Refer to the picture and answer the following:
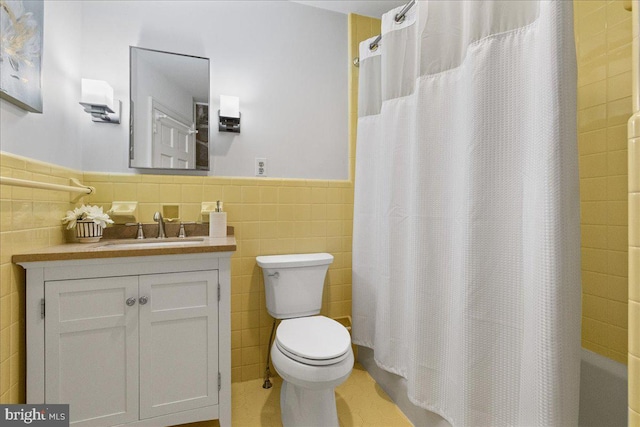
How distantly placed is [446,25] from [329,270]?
4.79 feet

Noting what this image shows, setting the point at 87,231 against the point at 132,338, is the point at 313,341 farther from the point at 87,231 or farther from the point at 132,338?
the point at 87,231

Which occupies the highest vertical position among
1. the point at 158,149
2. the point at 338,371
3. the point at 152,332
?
the point at 158,149

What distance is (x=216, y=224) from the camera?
1568 mm

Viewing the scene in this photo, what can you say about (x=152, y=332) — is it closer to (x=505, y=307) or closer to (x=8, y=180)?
(x=8, y=180)

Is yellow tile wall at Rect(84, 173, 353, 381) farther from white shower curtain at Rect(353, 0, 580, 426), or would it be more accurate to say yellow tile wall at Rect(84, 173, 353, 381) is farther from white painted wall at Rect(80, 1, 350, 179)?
white shower curtain at Rect(353, 0, 580, 426)

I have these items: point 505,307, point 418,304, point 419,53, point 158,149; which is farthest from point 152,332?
point 419,53

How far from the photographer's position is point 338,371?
120 centimetres

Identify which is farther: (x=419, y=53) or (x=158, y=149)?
(x=158, y=149)

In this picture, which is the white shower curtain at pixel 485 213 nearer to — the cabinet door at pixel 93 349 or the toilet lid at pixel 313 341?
the toilet lid at pixel 313 341

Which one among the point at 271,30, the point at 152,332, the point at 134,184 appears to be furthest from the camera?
the point at 271,30

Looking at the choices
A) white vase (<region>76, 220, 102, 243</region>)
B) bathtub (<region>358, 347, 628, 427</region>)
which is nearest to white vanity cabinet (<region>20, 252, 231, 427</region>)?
white vase (<region>76, 220, 102, 243</region>)

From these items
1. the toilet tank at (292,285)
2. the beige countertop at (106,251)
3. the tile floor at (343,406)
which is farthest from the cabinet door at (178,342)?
the toilet tank at (292,285)

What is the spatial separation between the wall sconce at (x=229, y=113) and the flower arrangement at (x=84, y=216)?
78cm

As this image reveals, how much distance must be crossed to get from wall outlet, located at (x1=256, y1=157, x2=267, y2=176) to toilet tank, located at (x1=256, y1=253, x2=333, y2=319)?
1.74ft
